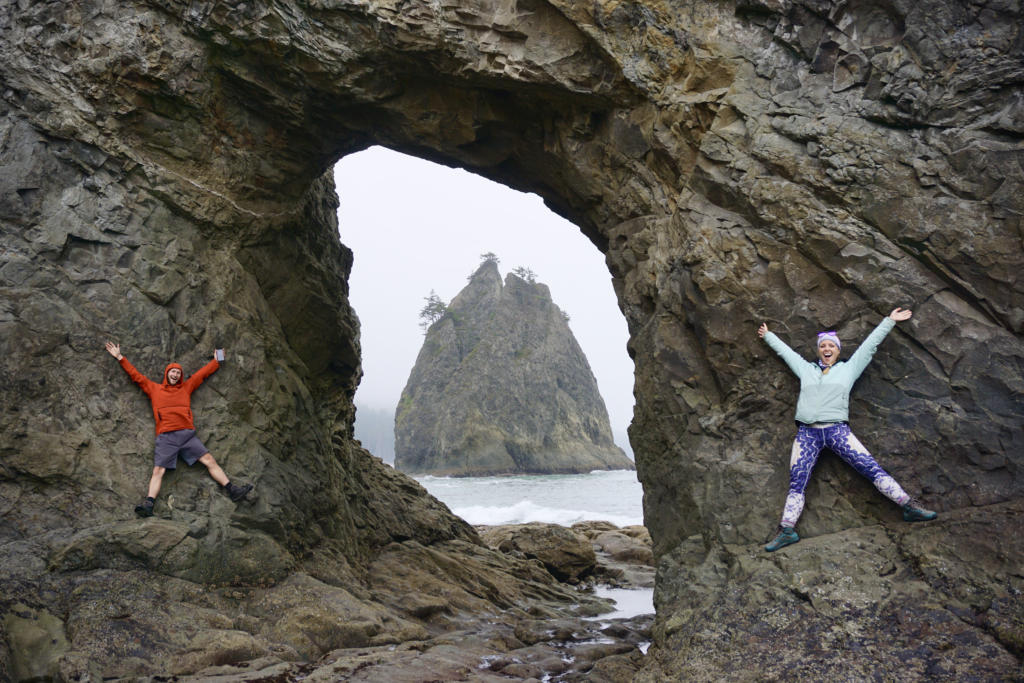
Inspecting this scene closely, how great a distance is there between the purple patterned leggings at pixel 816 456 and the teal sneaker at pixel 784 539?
7 centimetres

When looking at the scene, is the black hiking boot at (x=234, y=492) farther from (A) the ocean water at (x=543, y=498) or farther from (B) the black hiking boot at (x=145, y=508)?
(A) the ocean water at (x=543, y=498)

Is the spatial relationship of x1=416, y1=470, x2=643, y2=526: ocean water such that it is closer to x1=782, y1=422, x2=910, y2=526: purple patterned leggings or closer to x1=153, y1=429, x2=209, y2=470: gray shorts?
x1=153, y1=429, x2=209, y2=470: gray shorts

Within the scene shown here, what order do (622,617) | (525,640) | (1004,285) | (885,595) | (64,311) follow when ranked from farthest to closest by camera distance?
(622,617) < (525,640) < (64,311) < (1004,285) < (885,595)

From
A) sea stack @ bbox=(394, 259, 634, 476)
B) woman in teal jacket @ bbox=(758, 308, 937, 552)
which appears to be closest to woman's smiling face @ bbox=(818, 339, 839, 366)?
woman in teal jacket @ bbox=(758, 308, 937, 552)

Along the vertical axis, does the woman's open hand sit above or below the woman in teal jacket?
above

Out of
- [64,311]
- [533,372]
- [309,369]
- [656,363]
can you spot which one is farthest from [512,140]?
[533,372]

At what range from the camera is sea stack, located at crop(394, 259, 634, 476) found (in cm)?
5609

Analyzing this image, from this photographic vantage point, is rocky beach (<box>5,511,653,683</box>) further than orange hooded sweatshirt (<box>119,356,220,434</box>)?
No

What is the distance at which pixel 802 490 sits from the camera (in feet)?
22.2

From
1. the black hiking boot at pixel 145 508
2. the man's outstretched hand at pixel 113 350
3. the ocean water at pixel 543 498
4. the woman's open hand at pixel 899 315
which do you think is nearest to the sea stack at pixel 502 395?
the ocean water at pixel 543 498

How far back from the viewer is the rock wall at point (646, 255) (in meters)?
6.41

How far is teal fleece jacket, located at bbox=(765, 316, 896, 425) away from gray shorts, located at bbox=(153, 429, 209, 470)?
7.17 meters

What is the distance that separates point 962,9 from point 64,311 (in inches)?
427

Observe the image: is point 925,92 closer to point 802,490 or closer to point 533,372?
point 802,490
